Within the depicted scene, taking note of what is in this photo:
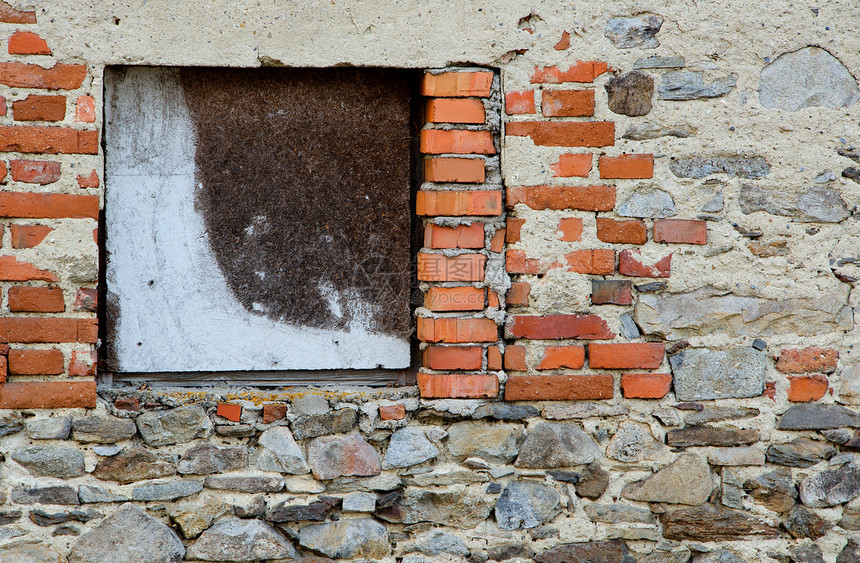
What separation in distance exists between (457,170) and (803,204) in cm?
111

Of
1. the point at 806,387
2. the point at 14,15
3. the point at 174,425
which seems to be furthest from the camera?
the point at 806,387

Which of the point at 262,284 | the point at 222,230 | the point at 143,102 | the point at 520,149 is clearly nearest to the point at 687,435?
the point at 520,149

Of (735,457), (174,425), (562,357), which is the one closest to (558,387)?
(562,357)

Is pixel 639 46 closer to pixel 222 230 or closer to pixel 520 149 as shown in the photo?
pixel 520 149

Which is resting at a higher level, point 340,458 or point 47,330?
point 47,330

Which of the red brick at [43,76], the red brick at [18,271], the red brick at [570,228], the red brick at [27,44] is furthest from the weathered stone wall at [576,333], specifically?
the red brick at [27,44]

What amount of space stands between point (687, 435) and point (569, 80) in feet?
3.90

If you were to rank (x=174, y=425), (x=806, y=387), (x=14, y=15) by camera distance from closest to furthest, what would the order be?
(x=14, y=15) → (x=174, y=425) → (x=806, y=387)

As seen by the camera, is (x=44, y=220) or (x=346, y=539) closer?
(x=44, y=220)

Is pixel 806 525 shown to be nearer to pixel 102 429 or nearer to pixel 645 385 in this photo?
pixel 645 385

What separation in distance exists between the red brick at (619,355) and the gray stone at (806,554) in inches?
30.6

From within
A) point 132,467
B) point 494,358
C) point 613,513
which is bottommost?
point 613,513

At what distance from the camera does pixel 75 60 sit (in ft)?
6.23

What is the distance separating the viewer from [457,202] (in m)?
2.03
